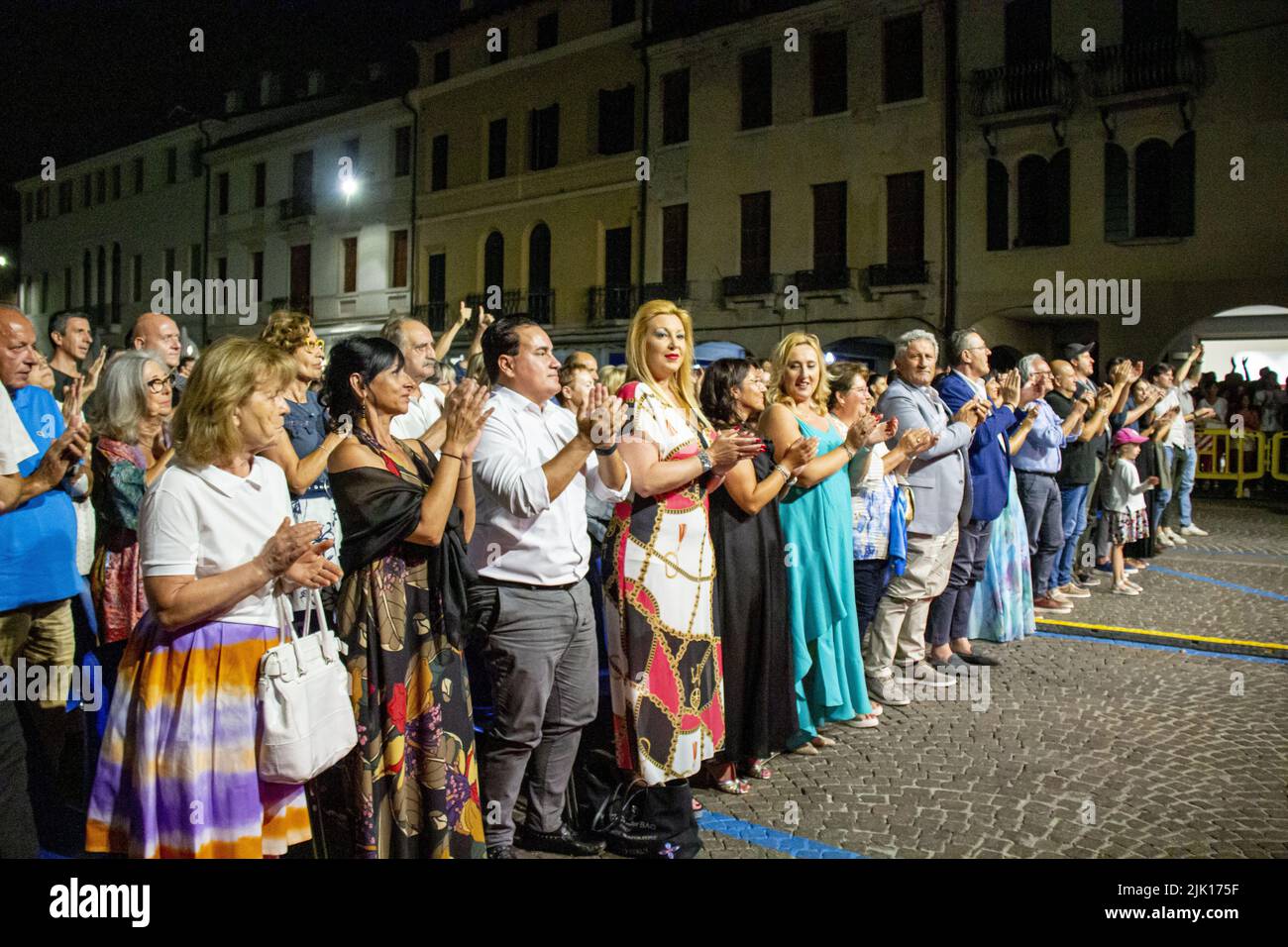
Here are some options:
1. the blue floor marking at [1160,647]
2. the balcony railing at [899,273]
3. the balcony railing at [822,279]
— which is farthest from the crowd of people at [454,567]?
the balcony railing at [822,279]

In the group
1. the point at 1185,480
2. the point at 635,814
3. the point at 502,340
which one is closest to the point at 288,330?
the point at 502,340

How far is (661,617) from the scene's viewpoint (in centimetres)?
360

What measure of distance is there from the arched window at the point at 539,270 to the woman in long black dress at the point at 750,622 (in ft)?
48.9

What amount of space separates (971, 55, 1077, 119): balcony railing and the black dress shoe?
16816mm

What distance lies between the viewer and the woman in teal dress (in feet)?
15.3

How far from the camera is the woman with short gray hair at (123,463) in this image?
148 inches

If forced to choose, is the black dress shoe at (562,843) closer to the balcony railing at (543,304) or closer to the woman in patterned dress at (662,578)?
the woman in patterned dress at (662,578)

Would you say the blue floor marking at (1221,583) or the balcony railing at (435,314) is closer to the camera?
the blue floor marking at (1221,583)

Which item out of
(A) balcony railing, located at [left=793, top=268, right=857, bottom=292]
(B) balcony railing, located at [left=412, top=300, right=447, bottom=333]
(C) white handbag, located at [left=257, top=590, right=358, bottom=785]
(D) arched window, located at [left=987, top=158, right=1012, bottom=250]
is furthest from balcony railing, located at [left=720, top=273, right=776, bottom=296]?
(C) white handbag, located at [left=257, top=590, right=358, bottom=785]

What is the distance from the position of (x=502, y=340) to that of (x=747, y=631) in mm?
1736

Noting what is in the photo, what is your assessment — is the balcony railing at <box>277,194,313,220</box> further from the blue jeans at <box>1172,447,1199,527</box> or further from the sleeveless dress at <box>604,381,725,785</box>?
the blue jeans at <box>1172,447,1199,527</box>

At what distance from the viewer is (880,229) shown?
18.3 meters

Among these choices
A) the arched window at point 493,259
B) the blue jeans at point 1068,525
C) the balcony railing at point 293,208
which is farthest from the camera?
the arched window at point 493,259
